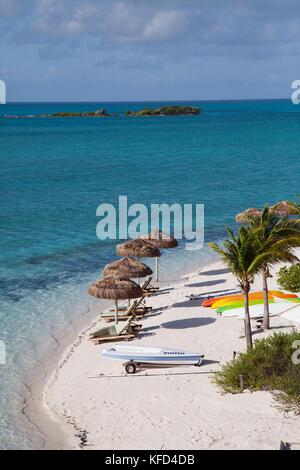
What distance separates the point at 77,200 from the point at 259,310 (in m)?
28.3

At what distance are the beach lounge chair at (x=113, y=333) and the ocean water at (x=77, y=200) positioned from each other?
4.49 feet

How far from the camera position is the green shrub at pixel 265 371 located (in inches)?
514

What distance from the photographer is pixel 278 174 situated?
58969 mm

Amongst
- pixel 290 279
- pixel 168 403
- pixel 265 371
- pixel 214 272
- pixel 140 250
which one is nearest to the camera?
pixel 168 403

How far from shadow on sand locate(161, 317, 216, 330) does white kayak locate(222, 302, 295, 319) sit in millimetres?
625

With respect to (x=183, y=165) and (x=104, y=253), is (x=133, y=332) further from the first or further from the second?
(x=183, y=165)

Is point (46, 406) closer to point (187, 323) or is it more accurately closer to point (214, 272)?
point (187, 323)

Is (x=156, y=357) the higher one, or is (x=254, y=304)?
(x=254, y=304)

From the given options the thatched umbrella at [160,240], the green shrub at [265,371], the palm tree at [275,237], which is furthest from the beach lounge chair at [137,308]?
the green shrub at [265,371]

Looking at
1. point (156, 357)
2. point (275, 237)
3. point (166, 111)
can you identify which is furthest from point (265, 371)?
point (166, 111)

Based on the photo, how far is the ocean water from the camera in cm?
1833

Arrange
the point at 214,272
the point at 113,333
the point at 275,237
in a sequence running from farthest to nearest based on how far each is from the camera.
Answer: the point at 214,272
the point at 113,333
the point at 275,237

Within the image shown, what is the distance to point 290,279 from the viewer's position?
2177 cm

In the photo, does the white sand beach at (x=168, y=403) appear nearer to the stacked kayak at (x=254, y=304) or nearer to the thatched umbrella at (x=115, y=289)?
the stacked kayak at (x=254, y=304)
